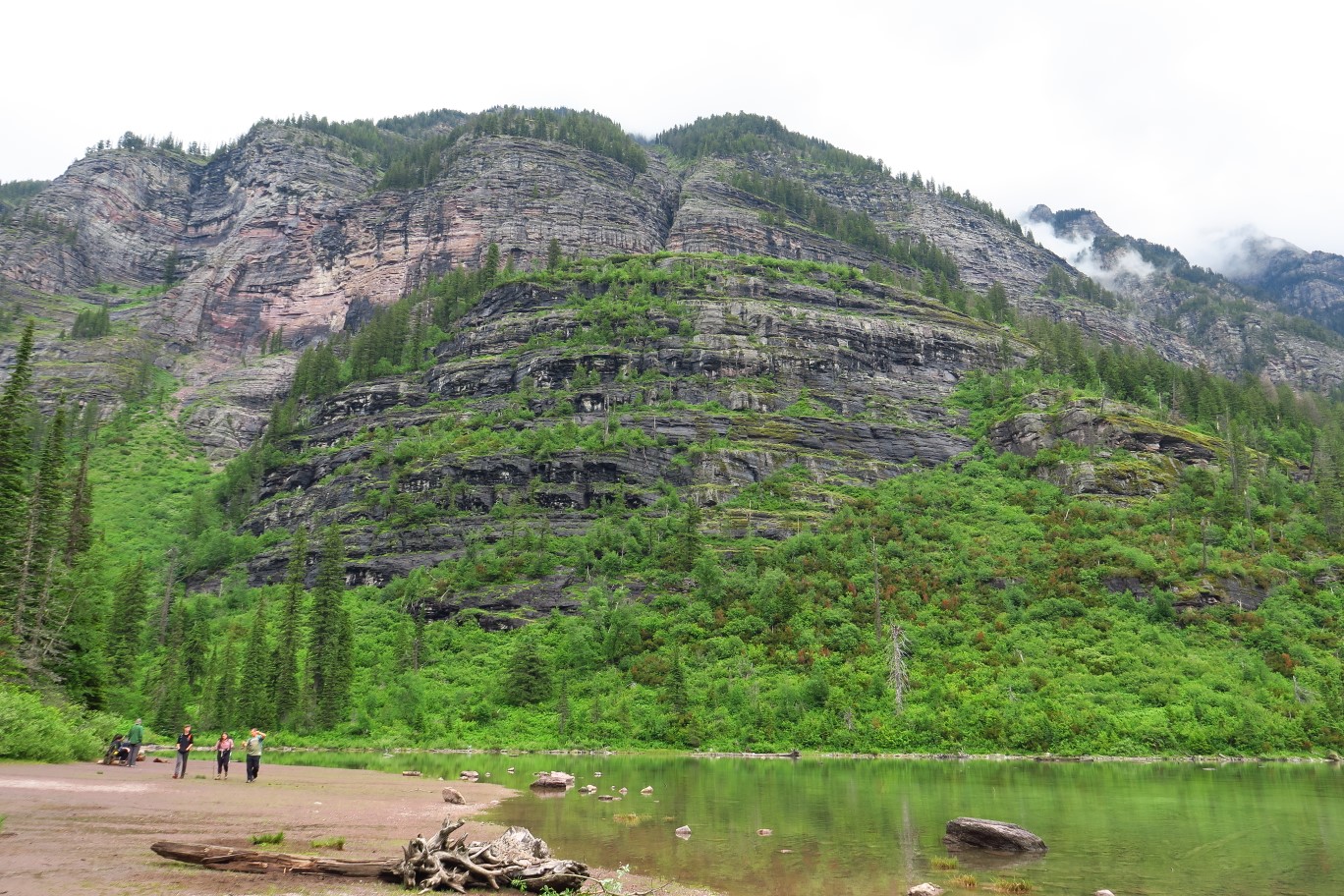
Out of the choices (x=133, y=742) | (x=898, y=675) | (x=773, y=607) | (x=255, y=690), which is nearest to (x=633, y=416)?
(x=773, y=607)

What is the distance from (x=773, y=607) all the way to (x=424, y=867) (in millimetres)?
70150

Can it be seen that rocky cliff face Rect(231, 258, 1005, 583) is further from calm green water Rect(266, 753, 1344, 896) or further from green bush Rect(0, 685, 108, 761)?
green bush Rect(0, 685, 108, 761)

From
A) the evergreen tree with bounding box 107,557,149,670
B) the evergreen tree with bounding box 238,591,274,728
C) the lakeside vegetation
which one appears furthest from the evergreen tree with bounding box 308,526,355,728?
the evergreen tree with bounding box 107,557,149,670

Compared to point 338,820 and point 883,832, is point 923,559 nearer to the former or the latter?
point 883,832

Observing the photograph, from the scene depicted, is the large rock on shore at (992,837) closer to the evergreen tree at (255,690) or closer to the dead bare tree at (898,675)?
the dead bare tree at (898,675)

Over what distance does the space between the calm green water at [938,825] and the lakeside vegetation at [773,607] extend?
57.0ft

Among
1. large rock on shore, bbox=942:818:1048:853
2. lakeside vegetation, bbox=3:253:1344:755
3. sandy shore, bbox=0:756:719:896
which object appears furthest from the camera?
lakeside vegetation, bbox=3:253:1344:755

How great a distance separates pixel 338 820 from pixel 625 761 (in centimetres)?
3454

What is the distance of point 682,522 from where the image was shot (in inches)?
4193

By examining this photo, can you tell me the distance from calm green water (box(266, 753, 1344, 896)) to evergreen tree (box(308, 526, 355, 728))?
23.6m

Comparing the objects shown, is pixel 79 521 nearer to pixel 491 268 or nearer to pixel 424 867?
pixel 424 867

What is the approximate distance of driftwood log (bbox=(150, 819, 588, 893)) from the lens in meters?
15.5

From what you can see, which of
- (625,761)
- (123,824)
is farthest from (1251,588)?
(123,824)

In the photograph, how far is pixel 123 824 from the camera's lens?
19594mm
